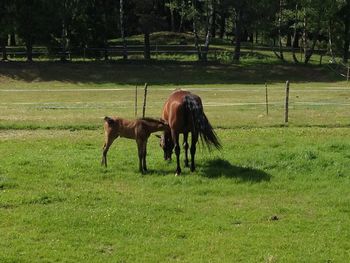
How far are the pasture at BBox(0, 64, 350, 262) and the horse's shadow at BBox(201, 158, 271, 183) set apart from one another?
25 millimetres

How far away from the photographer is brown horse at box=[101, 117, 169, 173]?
12.9 m

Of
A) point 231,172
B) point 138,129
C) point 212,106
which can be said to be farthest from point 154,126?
point 212,106

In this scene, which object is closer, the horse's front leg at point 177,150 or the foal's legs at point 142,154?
the horse's front leg at point 177,150

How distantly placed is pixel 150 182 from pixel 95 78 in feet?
124

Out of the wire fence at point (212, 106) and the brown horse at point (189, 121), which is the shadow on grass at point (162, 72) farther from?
the brown horse at point (189, 121)

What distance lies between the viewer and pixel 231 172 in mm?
12797

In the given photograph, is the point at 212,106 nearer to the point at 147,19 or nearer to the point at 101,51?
the point at 147,19

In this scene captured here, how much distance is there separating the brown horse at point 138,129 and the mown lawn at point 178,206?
466mm

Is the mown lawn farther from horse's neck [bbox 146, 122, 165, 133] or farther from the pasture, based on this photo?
horse's neck [bbox 146, 122, 165, 133]

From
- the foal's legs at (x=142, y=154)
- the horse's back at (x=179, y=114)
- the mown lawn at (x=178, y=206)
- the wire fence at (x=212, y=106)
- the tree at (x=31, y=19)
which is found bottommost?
the wire fence at (x=212, y=106)

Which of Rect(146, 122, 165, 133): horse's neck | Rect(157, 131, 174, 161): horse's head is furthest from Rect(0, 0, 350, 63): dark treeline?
Rect(146, 122, 165, 133): horse's neck

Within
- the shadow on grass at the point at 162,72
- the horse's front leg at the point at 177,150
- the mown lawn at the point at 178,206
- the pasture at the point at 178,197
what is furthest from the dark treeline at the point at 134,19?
the horse's front leg at the point at 177,150

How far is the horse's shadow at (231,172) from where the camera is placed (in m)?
12.3

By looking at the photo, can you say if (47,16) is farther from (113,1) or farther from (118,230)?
(118,230)
